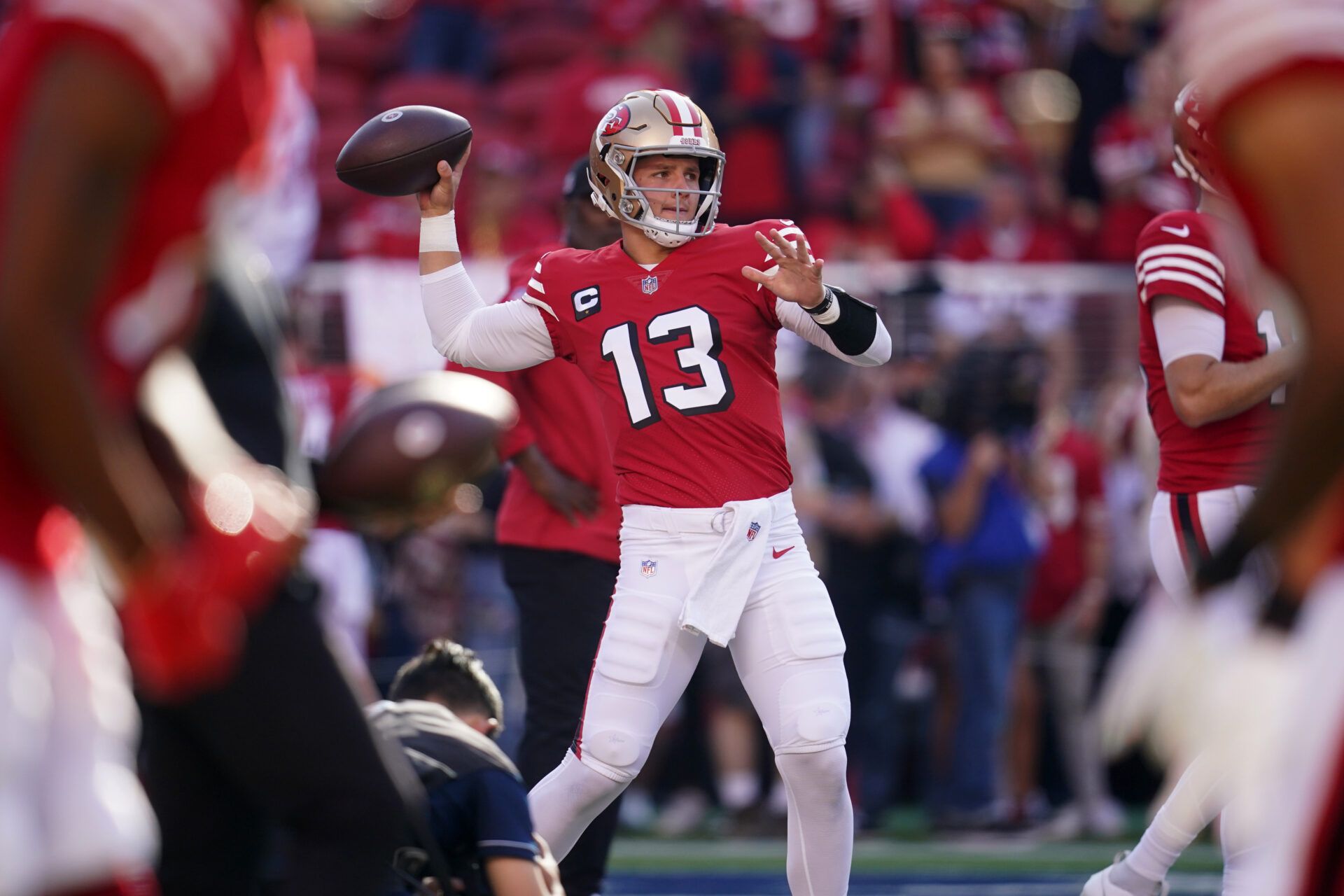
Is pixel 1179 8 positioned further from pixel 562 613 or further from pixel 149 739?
pixel 562 613

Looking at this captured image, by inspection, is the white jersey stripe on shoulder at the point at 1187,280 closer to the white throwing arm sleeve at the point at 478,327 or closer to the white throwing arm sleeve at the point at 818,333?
the white throwing arm sleeve at the point at 818,333

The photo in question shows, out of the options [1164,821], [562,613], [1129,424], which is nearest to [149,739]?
[562,613]

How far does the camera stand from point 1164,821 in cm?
441

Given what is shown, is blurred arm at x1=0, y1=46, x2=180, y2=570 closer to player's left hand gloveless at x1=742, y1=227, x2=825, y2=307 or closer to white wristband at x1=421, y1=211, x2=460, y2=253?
player's left hand gloveless at x1=742, y1=227, x2=825, y2=307

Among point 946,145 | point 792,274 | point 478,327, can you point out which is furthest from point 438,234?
point 946,145

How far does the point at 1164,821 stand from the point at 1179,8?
2560 millimetres

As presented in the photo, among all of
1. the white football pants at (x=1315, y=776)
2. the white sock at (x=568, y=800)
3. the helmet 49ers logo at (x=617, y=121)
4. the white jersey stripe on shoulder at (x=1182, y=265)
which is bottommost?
the white sock at (x=568, y=800)

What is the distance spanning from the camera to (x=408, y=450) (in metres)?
2.60

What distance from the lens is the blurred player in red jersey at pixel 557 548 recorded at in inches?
199

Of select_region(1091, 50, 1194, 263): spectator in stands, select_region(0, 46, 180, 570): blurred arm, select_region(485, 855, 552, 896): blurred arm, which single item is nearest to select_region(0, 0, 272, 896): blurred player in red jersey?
select_region(0, 46, 180, 570): blurred arm

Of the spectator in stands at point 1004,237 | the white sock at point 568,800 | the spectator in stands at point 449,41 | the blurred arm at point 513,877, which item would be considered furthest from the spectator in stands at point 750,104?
the blurred arm at point 513,877

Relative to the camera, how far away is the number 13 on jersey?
4359mm

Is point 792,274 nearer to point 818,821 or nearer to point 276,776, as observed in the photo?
point 818,821

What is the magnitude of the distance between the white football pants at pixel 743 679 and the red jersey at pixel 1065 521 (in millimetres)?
4216
